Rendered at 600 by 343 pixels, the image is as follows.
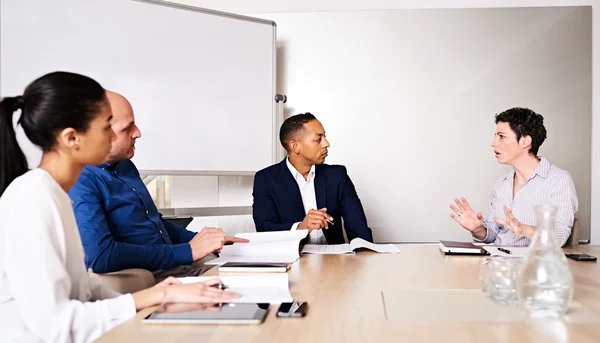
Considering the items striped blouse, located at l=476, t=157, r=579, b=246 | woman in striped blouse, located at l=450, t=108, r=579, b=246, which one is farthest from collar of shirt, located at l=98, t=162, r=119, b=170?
striped blouse, located at l=476, t=157, r=579, b=246

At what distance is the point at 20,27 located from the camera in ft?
11.0

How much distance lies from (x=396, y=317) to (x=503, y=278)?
0.30 metres

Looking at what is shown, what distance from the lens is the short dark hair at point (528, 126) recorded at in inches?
124

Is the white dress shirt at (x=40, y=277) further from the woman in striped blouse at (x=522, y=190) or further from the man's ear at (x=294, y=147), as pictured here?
the man's ear at (x=294, y=147)

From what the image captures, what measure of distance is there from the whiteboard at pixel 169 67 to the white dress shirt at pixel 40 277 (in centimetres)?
206

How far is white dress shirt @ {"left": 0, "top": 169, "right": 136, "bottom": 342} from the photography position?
4.11 feet

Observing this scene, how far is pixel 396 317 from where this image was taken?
4.25 feet

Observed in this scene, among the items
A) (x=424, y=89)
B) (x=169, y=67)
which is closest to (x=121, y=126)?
(x=169, y=67)

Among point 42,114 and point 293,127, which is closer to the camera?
point 42,114

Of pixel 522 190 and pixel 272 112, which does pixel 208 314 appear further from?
pixel 272 112

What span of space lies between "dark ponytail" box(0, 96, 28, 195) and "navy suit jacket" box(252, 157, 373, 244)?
194 cm

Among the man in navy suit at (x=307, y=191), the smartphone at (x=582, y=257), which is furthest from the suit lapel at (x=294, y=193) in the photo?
the smartphone at (x=582, y=257)

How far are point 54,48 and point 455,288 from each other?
2799 mm

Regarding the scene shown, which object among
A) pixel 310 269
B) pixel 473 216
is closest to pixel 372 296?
pixel 310 269
